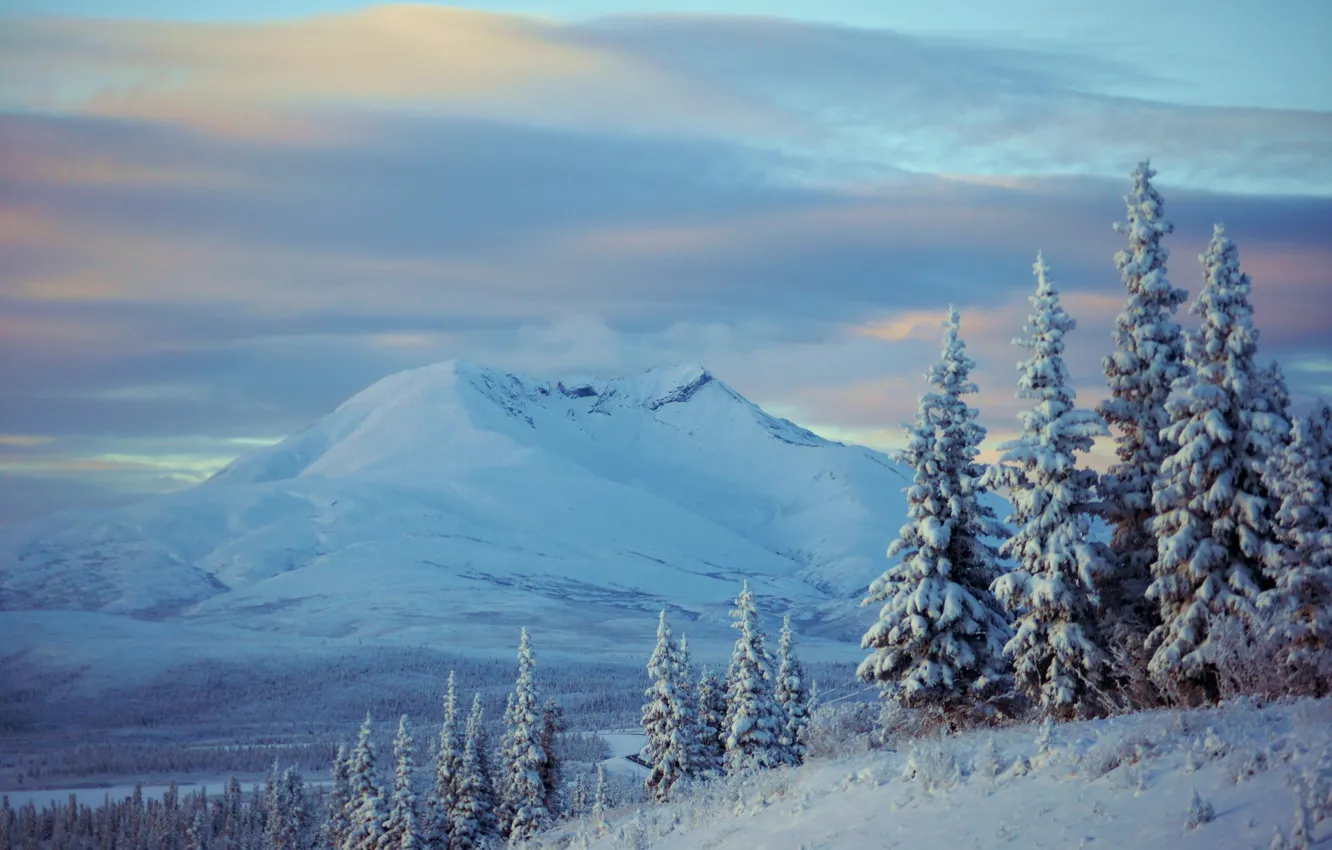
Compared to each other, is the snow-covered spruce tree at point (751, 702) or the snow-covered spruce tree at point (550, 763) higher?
the snow-covered spruce tree at point (751, 702)

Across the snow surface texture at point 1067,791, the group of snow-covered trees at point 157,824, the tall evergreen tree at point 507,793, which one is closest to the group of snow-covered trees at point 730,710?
the tall evergreen tree at point 507,793

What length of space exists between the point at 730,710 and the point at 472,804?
1403 cm

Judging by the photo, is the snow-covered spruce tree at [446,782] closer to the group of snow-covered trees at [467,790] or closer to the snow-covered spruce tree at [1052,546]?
the group of snow-covered trees at [467,790]

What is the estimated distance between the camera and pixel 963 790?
49.0 ft

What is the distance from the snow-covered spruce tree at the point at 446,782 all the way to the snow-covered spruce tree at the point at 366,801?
2186 mm

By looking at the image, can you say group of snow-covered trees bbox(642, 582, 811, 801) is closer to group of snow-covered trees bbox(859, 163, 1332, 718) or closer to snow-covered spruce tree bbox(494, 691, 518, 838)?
snow-covered spruce tree bbox(494, 691, 518, 838)

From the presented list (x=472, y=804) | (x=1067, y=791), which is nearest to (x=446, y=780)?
(x=472, y=804)

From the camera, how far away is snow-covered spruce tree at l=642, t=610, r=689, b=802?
50.2 m

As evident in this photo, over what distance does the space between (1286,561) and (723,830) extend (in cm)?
1546

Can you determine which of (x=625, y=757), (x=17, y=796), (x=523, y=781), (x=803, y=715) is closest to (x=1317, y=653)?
(x=803, y=715)

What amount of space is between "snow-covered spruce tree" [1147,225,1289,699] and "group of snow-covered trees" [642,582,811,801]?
17.7m

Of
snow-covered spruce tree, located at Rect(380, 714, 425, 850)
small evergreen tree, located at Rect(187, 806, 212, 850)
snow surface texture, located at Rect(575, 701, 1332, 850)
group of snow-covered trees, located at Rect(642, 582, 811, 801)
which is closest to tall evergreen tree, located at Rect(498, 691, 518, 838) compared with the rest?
snow-covered spruce tree, located at Rect(380, 714, 425, 850)

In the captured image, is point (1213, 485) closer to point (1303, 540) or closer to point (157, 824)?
point (1303, 540)

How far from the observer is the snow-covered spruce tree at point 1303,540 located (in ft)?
78.9
